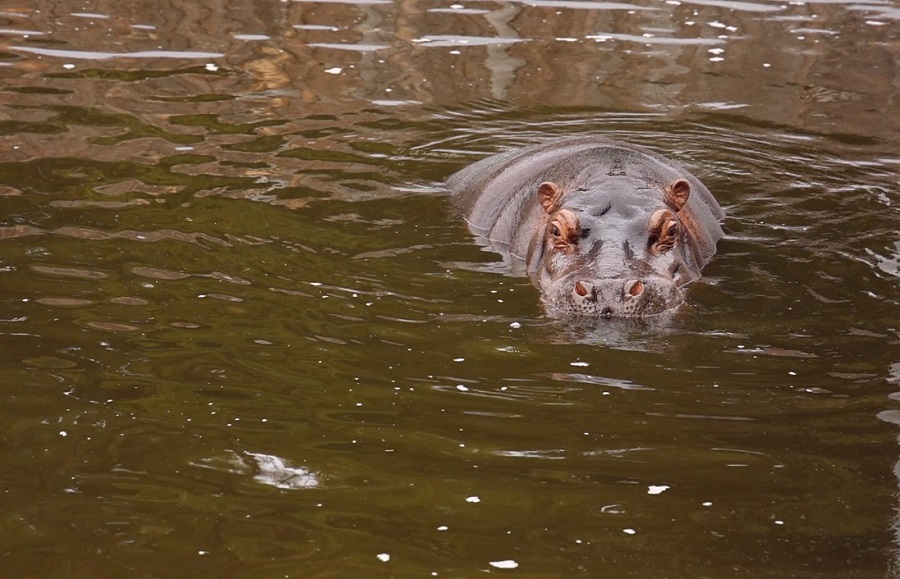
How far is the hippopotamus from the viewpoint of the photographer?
23.0 ft

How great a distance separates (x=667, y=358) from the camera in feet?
21.1

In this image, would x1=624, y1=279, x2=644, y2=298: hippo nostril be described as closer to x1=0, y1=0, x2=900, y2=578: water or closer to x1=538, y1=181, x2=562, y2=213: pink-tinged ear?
x1=0, y1=0, x2=900, y2=578: water

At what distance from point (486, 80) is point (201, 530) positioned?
29.3ft

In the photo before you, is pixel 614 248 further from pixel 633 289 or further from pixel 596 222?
pixel 633 289

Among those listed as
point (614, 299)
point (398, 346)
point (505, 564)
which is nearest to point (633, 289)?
point (614, 299)

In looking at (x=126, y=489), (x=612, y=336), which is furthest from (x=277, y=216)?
(x=126, y=489)

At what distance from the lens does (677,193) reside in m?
8.02

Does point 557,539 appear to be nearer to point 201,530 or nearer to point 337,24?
point 201,530

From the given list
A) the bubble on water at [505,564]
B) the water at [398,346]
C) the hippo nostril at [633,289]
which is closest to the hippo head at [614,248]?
the hippo nostril at [633,289]

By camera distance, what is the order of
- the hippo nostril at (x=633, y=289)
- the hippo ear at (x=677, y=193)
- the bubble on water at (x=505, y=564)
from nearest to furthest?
the bubble on water at (x=505, y=564) → the hippo nostril at (x=633, y=289) → the hippo ear at (x=677, y=193)

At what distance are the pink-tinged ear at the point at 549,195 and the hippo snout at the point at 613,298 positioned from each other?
1217mm

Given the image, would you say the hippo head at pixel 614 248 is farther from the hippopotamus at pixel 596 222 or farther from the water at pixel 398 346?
the water at pixel 398 346

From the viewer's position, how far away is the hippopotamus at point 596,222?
7.02 m

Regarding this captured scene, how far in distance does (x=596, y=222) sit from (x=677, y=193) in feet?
2.40
